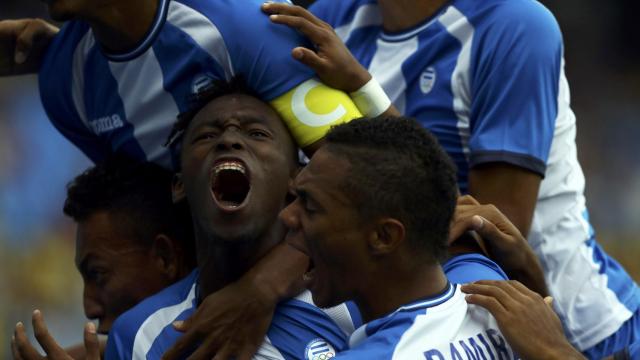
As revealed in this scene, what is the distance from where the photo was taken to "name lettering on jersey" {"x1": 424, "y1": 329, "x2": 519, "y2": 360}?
3213mm

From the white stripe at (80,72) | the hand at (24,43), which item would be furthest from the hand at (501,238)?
the hand at (24,43)

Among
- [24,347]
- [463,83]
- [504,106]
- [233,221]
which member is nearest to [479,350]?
[233,221]

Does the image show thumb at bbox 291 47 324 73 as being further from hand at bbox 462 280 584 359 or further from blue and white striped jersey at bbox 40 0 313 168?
hand at bbox 462 280 584 359

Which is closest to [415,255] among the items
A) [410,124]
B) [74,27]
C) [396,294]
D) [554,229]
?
[396,294]

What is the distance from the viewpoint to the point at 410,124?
11.2ft

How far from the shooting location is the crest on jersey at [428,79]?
167 inches

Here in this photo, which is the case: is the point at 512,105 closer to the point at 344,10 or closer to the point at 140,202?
the point at 344,10

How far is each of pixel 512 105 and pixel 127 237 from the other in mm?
1186

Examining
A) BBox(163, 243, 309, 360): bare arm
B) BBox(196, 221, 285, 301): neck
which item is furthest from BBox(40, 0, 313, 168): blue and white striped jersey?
BBox(163, 243, 309, 360): bare arm

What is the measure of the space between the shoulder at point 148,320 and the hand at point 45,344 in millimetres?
182

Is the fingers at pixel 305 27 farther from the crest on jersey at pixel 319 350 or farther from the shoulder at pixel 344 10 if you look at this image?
the crest on jersey at pixel 319 350

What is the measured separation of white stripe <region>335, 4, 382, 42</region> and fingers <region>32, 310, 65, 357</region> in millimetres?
1383

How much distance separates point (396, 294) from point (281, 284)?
1.77 feet

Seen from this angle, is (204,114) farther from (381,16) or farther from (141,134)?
(381,16)
